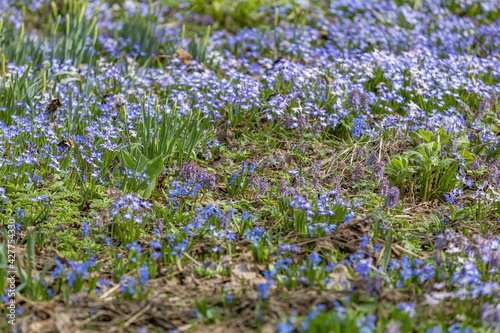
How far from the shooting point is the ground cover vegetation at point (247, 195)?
2357 millimetres

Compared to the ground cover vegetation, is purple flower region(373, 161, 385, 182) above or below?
above

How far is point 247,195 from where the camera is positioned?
11.8 ft

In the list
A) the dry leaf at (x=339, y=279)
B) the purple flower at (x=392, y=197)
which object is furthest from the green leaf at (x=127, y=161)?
the purple flower at (x=392, y=197)

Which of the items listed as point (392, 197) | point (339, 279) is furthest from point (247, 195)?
point (339, 279)

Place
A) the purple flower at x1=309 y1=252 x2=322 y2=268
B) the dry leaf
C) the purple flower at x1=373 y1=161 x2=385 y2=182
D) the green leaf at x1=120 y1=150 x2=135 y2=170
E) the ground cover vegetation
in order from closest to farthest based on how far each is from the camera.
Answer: the ground cover vegetation
the dry leaf
the purple flower at x1=309 y1=252 x2=322 y2=268
the purple flower at x1=373 y1=161 x2=385 y2=182
the green leaf at x1=120 y1=150 x2=135 y2=170

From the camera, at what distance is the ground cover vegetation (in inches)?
92.8

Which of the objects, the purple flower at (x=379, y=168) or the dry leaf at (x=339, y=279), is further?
the purple flower at (x=379, y=168)

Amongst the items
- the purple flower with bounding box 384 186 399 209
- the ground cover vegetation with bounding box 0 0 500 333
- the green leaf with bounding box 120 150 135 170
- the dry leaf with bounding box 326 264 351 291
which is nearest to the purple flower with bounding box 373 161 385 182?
the ground cover vegetation with bounding box 0 0 500 333

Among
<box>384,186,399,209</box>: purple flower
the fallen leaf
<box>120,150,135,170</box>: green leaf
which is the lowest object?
the fallen leaf

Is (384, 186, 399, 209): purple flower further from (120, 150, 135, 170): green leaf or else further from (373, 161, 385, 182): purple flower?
(120, 150, 135, 170): green leaf

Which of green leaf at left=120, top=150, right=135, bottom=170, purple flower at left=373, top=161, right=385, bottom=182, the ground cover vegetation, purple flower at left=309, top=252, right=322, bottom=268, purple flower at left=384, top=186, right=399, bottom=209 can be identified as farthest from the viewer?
green leaf at left=120, top=150, right=135, bottom=170

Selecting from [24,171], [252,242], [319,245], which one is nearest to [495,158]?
[319,245]

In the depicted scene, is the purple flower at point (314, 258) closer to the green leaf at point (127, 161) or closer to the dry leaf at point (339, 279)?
the dry leaf at point (339, 279)

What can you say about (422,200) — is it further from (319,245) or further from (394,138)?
(319,245)
